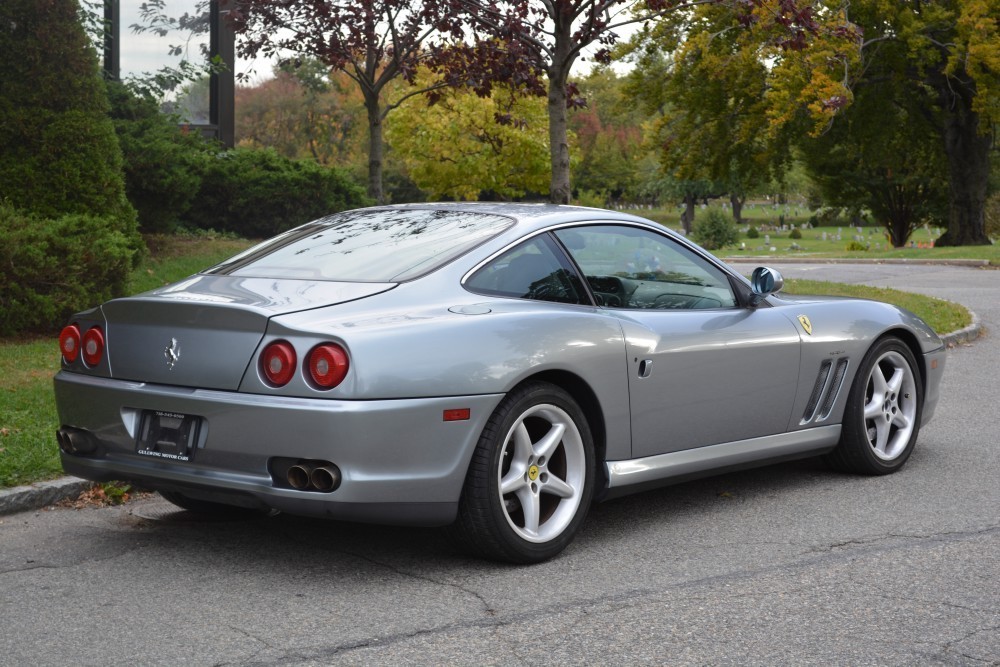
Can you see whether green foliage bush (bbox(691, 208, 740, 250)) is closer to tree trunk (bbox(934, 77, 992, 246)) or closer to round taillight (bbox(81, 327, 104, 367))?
tree trunk (bbox(934, 77, 992, 246))

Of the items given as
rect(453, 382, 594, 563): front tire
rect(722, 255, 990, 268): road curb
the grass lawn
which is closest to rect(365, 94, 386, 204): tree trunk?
the grass lawn

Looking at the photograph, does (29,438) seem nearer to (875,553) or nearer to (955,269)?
(875,553)

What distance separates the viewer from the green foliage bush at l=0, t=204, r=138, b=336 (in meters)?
10.0

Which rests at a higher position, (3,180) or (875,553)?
(3,180)

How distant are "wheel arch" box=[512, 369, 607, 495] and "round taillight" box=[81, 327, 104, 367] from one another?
1.72 metres

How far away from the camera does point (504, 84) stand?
14930mm

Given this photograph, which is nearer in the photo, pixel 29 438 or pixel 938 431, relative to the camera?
pixel 29 438

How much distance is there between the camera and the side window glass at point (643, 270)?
542cm

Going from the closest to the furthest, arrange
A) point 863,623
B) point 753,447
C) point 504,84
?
point 863,623, point 753,447, point 504,84

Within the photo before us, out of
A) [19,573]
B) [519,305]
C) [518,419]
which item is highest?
[519,305]

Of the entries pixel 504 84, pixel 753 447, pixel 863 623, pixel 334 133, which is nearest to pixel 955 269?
pixel 504 84

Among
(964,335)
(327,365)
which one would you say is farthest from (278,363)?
(964,335)

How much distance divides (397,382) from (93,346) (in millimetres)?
1388

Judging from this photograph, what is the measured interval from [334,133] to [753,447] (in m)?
72.7
